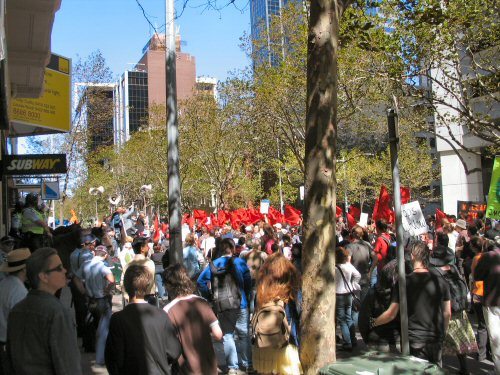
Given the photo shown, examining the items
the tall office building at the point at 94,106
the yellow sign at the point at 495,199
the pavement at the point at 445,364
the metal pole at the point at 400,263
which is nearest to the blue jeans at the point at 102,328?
the pavement at the point at 445,364

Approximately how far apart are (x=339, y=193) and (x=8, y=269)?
5475 cm

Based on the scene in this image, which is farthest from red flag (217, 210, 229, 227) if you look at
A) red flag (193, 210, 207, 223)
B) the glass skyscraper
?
the glass skyscraper

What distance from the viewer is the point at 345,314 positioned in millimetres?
9000

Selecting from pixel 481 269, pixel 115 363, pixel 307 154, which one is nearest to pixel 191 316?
pixel 115 363

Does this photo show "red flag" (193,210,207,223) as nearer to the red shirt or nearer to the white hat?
the red shirt

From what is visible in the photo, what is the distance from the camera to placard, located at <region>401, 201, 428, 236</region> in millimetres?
10797

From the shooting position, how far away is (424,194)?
5850 centimetres

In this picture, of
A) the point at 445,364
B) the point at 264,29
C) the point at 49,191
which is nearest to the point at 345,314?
the point at 445,364

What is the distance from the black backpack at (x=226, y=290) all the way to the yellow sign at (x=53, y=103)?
800 cm

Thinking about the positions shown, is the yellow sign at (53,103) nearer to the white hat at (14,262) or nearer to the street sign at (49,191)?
the street sign at (49,191)

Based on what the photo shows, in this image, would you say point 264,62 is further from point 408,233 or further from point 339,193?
point 339,193

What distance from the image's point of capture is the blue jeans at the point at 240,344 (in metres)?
7.77

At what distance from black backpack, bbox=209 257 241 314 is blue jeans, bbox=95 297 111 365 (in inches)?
57.4

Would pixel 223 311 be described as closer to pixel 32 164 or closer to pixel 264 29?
pixel 32 164
